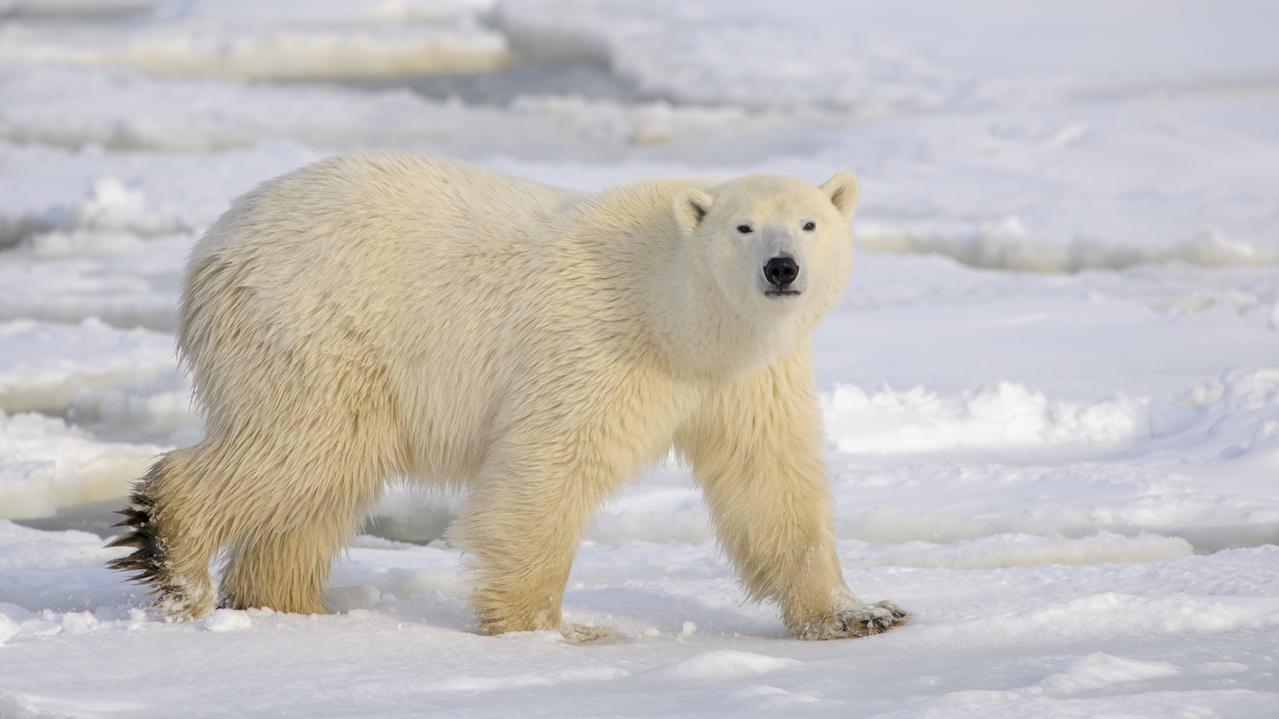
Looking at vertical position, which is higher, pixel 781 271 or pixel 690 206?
pixel 690 206

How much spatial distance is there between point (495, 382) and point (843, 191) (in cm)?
106

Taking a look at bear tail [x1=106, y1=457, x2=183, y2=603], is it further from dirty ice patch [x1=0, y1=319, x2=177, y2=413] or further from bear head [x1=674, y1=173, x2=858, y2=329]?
dirty ice patch [x1=0, y1=319, x2=177, y2=413]

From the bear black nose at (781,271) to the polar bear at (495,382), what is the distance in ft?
0.53

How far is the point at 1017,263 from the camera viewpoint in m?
8.83

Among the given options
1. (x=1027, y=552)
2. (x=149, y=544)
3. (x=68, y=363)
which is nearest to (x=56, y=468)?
(x=68, y=363)

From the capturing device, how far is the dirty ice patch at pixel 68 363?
664 cm

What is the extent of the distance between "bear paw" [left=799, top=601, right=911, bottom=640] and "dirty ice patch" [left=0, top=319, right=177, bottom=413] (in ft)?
11.6

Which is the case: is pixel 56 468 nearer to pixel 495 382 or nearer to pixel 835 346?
pixel 495 382

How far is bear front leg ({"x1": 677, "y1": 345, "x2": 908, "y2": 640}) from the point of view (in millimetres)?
4129

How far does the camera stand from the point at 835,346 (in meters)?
7.14

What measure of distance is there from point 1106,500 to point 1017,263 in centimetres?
393

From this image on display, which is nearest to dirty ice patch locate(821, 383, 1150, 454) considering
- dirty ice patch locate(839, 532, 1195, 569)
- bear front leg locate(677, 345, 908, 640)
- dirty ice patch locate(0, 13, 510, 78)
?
dirty ice patch locate(839, 532, 1195, 569)

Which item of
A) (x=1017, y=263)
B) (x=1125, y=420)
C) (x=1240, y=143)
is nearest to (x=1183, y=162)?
(x=1240, y=143)

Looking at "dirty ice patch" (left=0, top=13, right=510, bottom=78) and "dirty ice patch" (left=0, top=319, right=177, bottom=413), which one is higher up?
"dirty ice patch" (left=0, top=13, right=510, bottom=78)
